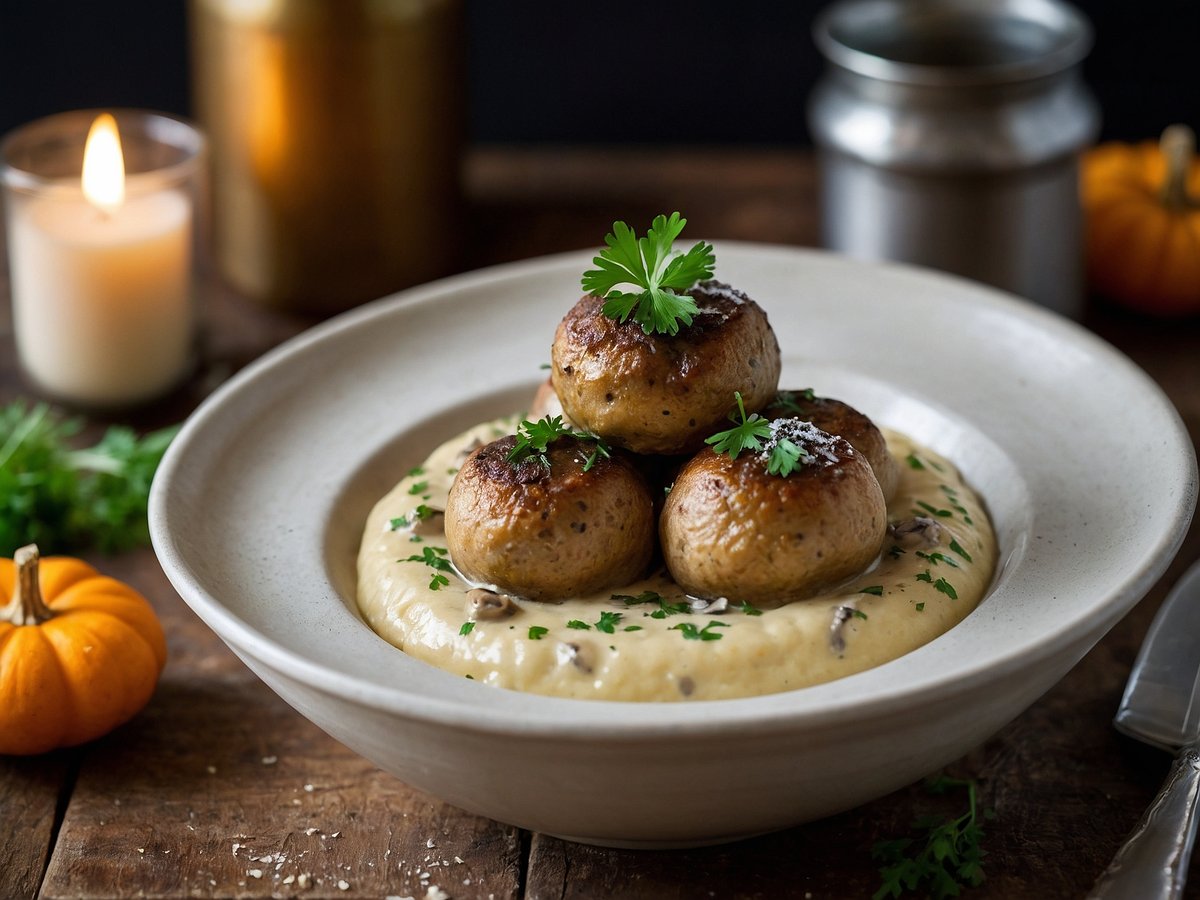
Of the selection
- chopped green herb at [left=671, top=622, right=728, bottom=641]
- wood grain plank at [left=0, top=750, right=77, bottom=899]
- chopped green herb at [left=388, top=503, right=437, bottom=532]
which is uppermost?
chopped green herb at [left=671, top=622, right=728, bottom=641]

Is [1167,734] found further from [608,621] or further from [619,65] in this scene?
[619,65]

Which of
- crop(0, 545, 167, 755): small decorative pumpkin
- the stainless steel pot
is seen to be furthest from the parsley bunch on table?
the stainless steel pot

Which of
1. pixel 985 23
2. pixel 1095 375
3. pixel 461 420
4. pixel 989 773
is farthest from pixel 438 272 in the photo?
pixel 989 773

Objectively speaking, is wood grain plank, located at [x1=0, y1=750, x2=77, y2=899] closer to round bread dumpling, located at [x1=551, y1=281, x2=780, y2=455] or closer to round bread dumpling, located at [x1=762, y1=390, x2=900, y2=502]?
round bread dumpling, located at [x1=551, y1=281, x2=780, y2=455]

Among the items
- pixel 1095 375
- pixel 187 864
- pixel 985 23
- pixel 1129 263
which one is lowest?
pixel 187 864

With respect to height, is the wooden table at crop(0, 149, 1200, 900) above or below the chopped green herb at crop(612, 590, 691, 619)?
below

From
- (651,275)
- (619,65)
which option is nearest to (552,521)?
(651,275)

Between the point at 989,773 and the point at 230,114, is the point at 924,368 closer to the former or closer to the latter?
the point at 989,773
